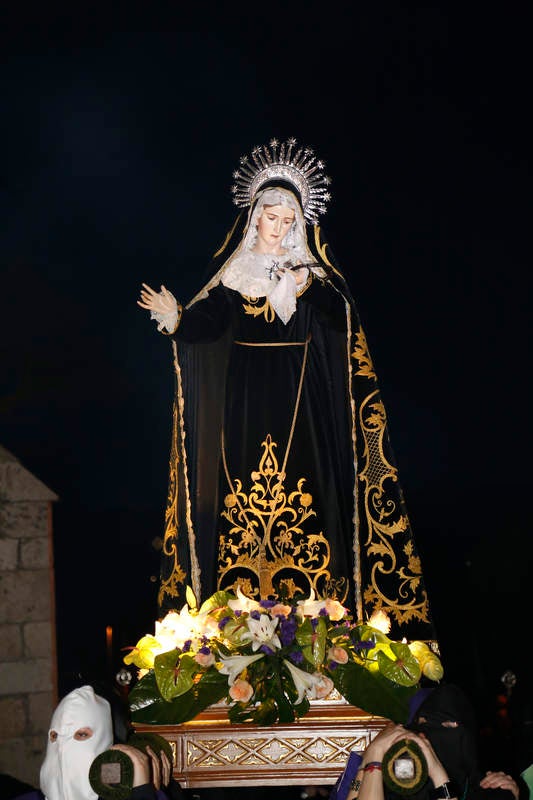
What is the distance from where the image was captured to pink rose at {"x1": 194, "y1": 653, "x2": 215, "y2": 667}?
152 inches

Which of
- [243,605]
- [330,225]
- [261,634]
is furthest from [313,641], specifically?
[330,225]

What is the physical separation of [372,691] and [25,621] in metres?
3.26

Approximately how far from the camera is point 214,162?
7367 millimetres

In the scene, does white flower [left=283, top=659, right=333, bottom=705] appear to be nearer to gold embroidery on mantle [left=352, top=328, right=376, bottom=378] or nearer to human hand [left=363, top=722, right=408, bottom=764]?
human hand [left=363, top=722, right=408, bottom=764]

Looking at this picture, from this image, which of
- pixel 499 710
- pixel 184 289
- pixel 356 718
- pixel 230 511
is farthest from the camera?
pixel 184 289

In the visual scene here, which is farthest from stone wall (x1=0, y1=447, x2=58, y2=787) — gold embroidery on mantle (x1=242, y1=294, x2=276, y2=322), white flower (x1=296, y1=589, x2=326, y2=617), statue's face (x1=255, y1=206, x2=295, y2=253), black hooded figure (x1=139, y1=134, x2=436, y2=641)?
white flower (x1=296, y1=589, x2=326, y2=617)

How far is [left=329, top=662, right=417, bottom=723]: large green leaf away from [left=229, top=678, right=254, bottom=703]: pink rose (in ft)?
1.05

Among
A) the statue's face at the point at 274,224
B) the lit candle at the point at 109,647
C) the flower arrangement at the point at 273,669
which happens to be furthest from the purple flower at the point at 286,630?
the lit candle at the point at 109,647

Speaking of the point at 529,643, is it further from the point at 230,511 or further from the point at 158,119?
the point at 158,119

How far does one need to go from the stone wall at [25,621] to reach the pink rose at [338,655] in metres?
3.09

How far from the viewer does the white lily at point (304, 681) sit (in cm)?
380

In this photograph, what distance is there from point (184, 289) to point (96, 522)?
1.66 meters

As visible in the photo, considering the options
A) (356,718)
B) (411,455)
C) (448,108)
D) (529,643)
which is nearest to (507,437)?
(411,455)

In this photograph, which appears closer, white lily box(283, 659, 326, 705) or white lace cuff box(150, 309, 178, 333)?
white lily box(283, 659, 326, 705)
